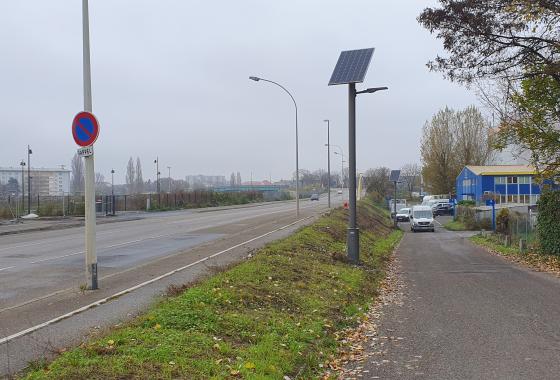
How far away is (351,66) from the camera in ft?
53.4

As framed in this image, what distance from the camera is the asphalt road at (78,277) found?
6.86m

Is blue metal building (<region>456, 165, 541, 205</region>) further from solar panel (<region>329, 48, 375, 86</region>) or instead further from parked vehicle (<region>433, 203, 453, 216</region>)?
solar panel (<region>329, 48, 375, 86</region>)

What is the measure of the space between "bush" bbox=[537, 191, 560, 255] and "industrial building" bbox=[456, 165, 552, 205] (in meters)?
49.3

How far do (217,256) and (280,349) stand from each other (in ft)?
30.3

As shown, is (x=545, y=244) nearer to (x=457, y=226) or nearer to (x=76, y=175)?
(x=457, y=226)

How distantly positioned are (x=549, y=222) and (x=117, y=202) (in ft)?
143

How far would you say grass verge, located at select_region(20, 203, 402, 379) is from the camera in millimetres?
5273

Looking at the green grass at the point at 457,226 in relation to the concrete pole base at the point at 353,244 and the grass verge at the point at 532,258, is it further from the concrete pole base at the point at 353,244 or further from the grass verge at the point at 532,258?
the concrete pole base at the point at 353,244

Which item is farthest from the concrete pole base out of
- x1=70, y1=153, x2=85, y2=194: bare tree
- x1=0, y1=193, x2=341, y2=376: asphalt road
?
x1=70, y1=153, x2=85, y2=194: bare tree

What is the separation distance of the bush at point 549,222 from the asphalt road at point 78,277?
35.2 ft

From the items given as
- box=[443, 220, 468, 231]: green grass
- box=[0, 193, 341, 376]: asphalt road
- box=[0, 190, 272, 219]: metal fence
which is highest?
box=[0, 190, 272, 219]: metal fence

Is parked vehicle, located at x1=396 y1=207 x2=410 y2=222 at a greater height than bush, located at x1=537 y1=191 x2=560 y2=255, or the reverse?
bush, located at x1=537 y1=191 x2=560 y2=255

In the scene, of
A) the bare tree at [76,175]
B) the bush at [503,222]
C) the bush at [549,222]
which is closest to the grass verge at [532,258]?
the bush at [549,222]

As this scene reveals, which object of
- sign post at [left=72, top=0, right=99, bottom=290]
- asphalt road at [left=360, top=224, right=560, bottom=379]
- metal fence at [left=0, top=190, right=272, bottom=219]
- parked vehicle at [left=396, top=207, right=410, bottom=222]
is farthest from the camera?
parked vehicle at [left=396, top=207, right=410, bottom=222]
